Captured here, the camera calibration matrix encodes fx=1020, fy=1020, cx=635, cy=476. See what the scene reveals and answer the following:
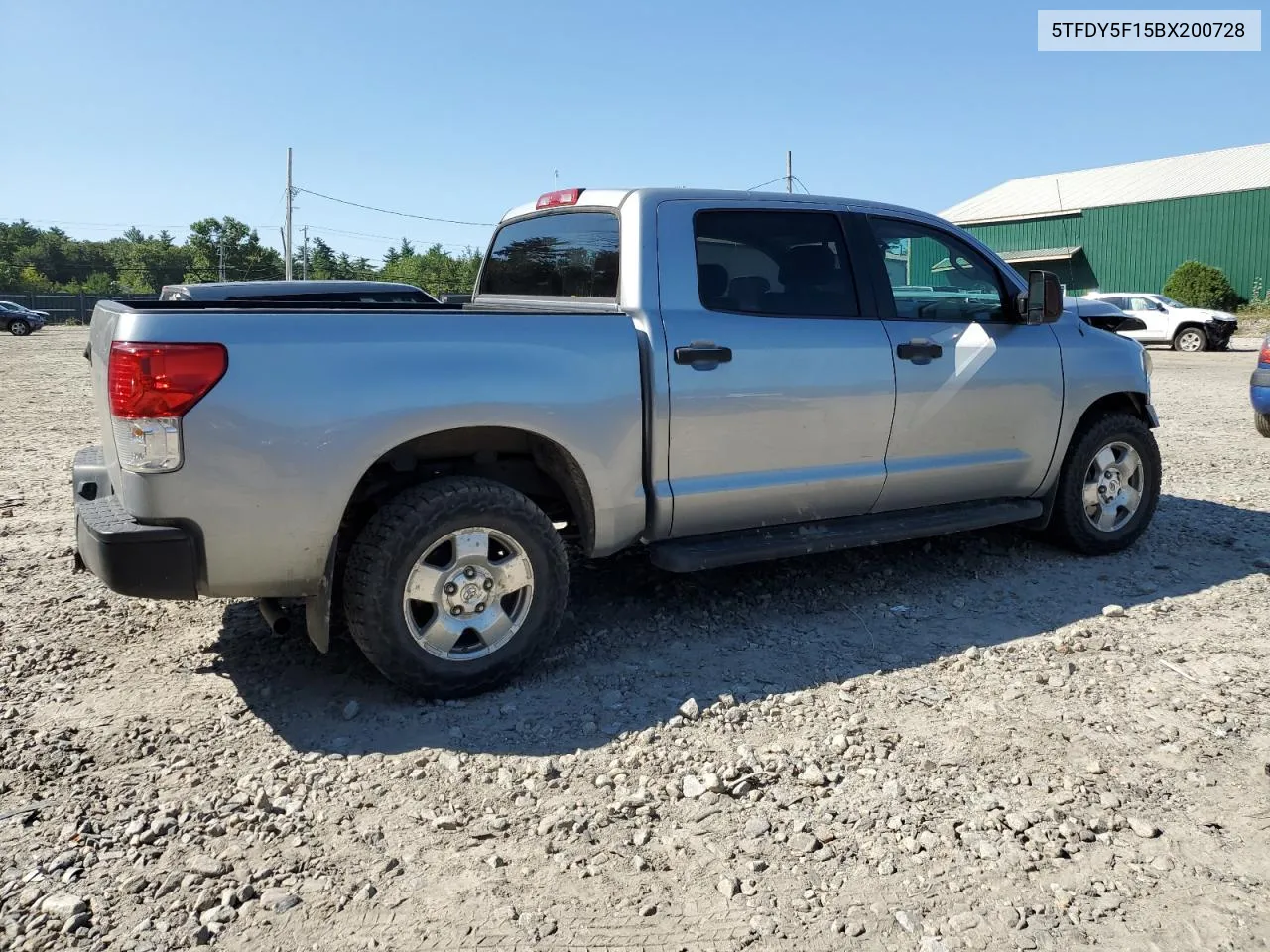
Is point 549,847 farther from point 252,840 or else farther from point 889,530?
point 889,530

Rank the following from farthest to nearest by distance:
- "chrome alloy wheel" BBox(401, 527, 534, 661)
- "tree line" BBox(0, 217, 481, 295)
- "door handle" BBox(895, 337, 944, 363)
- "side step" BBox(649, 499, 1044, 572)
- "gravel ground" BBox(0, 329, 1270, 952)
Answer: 1. "tree line" BBox(0, 217, 481, 295)
2. "door handle" BBox(895, 337, 944, 363)
3. "side step" BBox(649, 499, 1044, 572)
4. "chrome alloy wheel" BBox(401, 527, 534, 661)
5. "gravel ground" BBox(0, 329, 1270, 952)

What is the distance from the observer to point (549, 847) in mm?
2895

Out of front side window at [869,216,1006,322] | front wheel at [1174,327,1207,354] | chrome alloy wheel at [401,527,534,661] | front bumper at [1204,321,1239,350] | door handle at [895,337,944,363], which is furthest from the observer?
front wheel at [1174,327,1207,354]

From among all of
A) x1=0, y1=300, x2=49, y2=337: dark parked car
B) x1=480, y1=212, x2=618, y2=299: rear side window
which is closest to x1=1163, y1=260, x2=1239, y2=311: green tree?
x1=480, y1=212, x2=618, y2=299: rear side window

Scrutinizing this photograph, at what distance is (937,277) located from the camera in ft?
17.1

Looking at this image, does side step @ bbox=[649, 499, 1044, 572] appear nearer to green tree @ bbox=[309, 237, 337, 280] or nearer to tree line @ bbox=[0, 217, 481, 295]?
tree line @ bbox=[0, 217, 481, 295]

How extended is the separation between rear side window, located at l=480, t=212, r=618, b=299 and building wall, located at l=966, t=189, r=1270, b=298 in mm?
38517

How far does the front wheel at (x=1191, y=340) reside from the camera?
24531 mm

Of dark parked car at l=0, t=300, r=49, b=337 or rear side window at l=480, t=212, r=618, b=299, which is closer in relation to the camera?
rear side window at l=480, t=212, r=618, b=299

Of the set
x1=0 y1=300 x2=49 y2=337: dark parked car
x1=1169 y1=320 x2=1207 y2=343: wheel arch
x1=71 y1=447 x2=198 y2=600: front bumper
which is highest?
x1=0 y1=300 x2=49 y2=337: dark parked car

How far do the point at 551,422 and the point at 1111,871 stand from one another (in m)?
2.36

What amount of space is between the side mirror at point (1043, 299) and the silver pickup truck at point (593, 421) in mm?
15

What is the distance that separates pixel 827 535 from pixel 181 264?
9956cm

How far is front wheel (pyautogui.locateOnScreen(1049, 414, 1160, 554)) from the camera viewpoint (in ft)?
18.5
